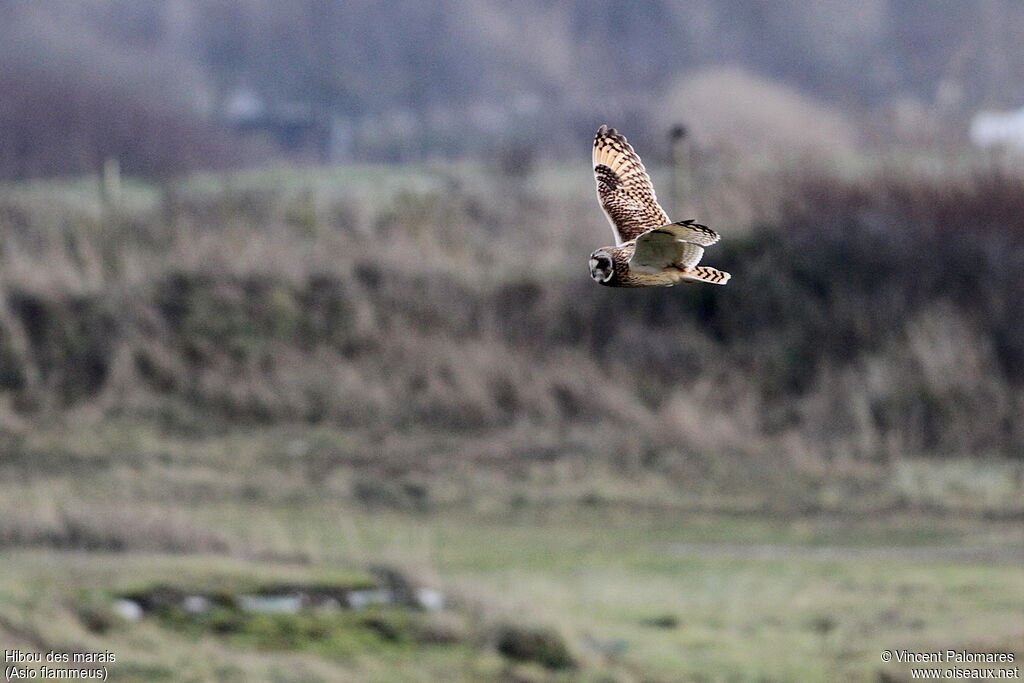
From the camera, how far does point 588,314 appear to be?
24047 millimetres

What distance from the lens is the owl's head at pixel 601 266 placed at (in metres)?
2.41

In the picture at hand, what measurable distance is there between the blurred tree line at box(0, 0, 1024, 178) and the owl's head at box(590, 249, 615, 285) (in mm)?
15337

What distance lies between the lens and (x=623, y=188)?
323 cm

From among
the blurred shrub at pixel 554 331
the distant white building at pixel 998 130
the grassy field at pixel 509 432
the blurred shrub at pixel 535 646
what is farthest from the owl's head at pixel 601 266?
the distant white building at pixel 998 130

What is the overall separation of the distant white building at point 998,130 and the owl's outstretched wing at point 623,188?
19998mm

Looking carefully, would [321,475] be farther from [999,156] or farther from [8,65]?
[999,156]

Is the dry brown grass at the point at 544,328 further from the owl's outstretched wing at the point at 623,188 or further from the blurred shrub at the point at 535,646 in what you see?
the owl's outstretched wing at the point at 623,188

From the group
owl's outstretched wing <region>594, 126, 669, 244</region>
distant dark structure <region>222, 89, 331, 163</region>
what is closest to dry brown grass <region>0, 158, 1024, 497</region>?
→ distant dark structure <region>222, 89, 331, 163</region>

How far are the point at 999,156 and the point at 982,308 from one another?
2.77 metres

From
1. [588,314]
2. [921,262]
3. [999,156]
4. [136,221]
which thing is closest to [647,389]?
[588,314]

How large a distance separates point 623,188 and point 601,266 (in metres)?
0.82

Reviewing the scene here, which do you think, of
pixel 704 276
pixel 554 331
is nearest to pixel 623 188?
pixel 704 276

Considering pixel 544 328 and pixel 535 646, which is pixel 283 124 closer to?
pixel 544 328

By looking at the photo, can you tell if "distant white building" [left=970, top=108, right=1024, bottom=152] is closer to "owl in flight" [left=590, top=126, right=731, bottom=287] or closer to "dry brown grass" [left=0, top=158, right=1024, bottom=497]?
"dry brown grass" [left=0, top=158, right=1024, bottom=497]
